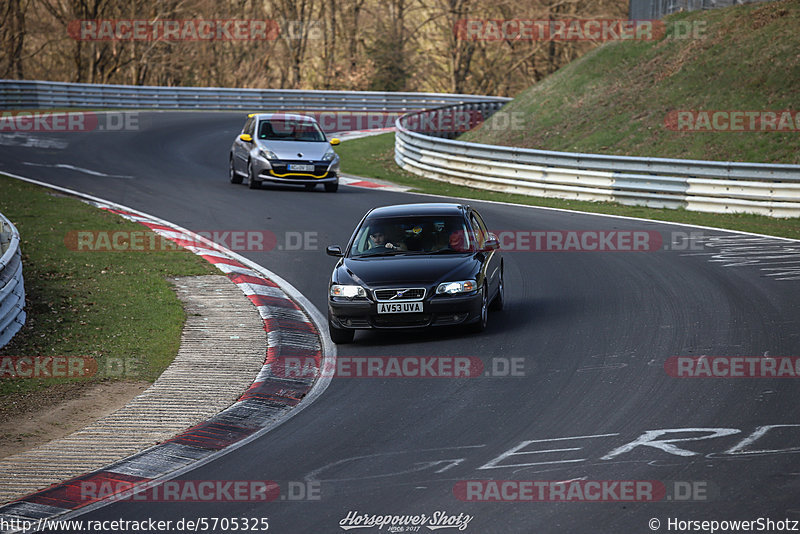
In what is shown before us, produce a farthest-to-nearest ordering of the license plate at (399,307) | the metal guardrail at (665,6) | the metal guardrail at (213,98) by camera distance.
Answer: the metal guardrail at (213,98) → the metal guardrail at (665,6) → the license plate at (399,307)

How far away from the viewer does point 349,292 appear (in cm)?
1148

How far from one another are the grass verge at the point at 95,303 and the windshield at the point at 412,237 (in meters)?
2.55

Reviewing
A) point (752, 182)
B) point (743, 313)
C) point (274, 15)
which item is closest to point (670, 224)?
point (752, 182)

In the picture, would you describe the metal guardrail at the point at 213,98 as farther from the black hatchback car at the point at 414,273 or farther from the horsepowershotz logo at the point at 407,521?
the horsepowershotz logo at the point at 407,521

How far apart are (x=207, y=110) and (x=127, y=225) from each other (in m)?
28.4

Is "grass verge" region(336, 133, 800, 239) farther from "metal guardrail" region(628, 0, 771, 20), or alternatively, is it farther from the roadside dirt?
the roadside dirt

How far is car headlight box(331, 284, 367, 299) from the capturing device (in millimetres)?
11430

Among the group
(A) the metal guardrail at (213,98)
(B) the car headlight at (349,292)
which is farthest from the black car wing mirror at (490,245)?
(A) the metal guardrail at (213,98)

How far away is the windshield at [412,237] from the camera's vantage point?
1230cm

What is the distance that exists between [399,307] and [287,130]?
1430cm

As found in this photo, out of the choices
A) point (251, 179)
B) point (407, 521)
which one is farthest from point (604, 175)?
point (407, 521)

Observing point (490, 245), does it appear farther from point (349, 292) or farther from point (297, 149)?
point (297, 149)

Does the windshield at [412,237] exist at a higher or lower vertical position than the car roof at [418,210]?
lower

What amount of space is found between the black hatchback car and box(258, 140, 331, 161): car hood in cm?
1140
